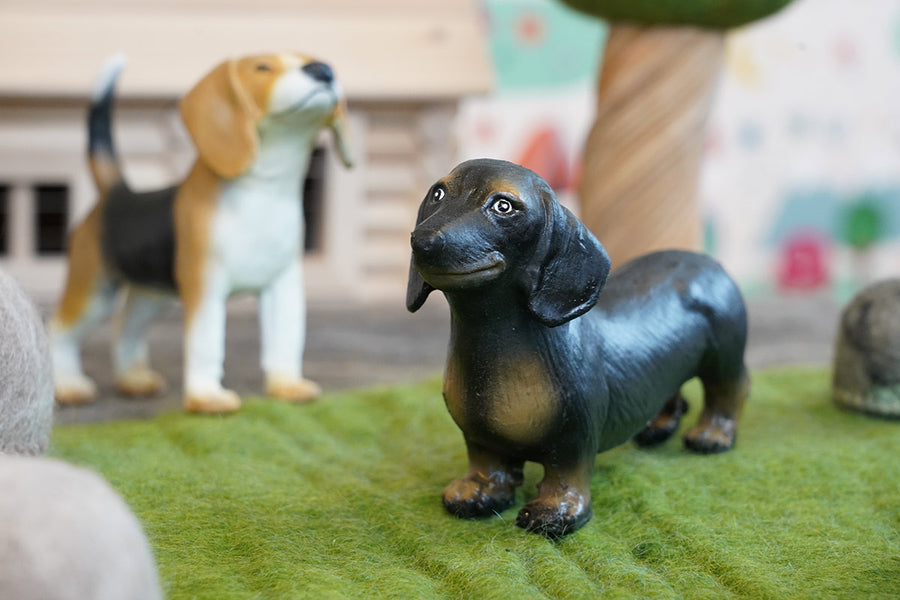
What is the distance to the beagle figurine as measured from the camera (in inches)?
82.2

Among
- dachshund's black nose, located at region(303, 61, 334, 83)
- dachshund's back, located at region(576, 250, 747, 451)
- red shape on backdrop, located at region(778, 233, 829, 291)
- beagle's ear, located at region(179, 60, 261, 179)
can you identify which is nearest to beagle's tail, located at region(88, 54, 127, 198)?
beagle's ear, located at region(179, 60, 261, 179)

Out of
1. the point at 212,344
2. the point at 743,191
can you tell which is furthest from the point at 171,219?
the point at 743,191

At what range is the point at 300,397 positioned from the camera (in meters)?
2.34

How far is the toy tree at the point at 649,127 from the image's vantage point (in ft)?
9.55

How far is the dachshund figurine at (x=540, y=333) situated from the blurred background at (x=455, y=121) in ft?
4.46

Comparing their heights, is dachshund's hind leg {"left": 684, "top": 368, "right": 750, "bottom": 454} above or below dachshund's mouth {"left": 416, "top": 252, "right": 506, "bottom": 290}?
below

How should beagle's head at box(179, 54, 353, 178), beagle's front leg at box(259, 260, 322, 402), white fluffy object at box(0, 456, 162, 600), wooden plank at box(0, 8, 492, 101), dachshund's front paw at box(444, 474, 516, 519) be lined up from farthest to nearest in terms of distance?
wooden plank at box(0, 8, 492, 101)
beagle's front leg at box(259, 260, 322, 402)
beagle's head at box(179, 54, 353, 178)
dachshund's front paw at box(444, 474, 516, 519)
white fluffy object at box(0, 456, 162, 600)

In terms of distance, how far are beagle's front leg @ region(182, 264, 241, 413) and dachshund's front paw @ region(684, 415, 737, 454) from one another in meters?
1.06

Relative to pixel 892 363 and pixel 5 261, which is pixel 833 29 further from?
pixel 5 261

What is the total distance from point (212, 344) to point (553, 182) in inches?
114

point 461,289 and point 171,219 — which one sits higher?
point 461,289

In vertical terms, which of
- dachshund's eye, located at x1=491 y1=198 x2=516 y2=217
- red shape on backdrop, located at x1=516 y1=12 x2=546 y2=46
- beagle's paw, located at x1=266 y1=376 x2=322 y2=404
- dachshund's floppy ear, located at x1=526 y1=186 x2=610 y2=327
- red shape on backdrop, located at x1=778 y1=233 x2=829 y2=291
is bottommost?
red shape on backdrop, located at x1=778 y1=233 x2=829 y2=291

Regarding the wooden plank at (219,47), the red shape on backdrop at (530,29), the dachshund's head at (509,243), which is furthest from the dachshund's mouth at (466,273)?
the red shape on backdrop at (530,29)

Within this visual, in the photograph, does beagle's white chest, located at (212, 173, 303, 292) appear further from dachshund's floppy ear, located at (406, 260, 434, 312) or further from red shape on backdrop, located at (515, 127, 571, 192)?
red shape on backdrop, located at (515, 127, 571, 192)
